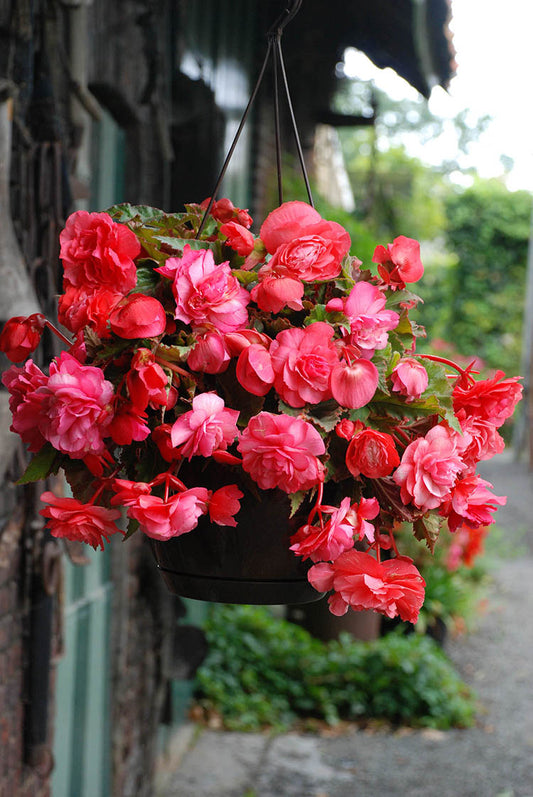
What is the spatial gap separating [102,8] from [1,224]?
4.25 ft

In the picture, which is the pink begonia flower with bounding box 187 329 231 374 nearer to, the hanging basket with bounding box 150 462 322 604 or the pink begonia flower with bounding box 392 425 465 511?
the hanging basket with bounding box 150 462 322 604

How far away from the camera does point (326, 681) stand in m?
5.41

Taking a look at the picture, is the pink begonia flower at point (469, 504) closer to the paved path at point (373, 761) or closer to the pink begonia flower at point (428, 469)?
the pink begonia flower at point (428, 469)

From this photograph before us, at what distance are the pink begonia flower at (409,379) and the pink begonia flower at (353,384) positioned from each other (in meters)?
0.05

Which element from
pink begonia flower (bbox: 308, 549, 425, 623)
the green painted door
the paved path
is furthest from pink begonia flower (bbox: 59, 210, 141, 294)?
the paved path

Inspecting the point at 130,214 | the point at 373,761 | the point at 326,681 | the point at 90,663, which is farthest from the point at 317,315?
the point at 326,681

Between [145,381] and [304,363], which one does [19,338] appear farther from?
A: [304,363]

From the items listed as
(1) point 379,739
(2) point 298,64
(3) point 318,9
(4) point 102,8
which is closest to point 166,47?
(4) point 102,8

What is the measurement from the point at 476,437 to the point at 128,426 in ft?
1.56

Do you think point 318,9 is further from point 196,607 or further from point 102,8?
point 196,607

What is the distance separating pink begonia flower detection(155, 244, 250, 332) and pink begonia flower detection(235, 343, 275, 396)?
0.19 feet

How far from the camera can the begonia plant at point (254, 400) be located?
1.06 meters

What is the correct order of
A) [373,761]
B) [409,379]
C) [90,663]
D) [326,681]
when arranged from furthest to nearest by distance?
[326,681], [373,761], [90,663], [409,379]

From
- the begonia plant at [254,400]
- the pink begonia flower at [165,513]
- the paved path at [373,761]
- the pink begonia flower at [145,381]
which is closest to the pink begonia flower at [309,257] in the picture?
the begonia plant at [254,400]
